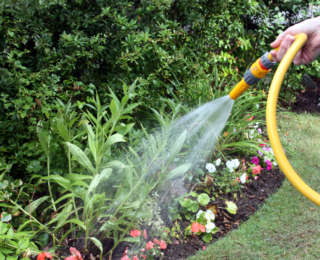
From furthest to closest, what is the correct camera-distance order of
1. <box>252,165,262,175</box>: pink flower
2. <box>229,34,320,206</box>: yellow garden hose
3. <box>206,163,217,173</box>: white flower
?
<box>252,165,262,175</box>: pink flower
<box>206,163,217,173</box>: white flower
<box>229,34,320,206</box>: yellow garden hose

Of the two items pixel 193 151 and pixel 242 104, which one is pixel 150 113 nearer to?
pixel 193 151

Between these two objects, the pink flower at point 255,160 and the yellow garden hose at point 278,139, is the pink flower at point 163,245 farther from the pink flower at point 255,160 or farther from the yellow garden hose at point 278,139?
the pink flower at point 255,160

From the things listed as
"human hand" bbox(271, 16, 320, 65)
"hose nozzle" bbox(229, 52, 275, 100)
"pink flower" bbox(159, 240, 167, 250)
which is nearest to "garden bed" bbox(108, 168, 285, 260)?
"pink flower" bbox(159, 240, 167, 250)

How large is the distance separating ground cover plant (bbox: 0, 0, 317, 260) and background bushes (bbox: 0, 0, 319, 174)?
0.04 ft

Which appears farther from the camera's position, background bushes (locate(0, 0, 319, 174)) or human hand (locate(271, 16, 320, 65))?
background bushes (locate(0, 0, 319, 174))

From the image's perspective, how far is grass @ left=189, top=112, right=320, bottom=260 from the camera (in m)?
2.10

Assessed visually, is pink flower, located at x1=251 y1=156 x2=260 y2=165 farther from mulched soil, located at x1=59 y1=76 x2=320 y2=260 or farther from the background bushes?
the background bushes

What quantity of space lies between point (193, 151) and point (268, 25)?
7.82 ft

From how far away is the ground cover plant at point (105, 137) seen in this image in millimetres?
1831

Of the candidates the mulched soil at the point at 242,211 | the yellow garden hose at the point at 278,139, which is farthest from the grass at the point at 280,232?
the yellow garden hose at the point at 278,139

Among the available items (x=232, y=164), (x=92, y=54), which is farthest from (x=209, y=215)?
(x=92, y=54)

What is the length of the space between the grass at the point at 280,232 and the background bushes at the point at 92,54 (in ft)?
3.49

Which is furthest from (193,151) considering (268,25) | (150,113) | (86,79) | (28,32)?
(268,25)

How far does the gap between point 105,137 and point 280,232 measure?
1.36m
